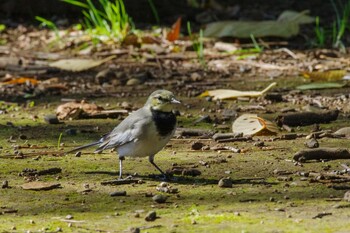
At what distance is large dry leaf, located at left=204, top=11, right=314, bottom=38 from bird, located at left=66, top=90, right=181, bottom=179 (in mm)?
4469

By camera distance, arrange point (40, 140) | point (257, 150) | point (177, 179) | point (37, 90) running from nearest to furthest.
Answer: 1. point (177, 179)
2. point (257, 150)
3. point (40, 140)
4. point (37, 90)

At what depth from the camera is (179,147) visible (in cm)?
600

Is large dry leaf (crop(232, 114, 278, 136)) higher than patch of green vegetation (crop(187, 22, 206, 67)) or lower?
higher

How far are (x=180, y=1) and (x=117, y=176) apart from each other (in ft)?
20.0

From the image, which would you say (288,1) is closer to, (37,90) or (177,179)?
(37,90)

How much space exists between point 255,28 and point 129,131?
476cm

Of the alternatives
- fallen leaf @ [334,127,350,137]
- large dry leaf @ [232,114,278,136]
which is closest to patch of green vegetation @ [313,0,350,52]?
large dry leaf @ [232,114,278,136]

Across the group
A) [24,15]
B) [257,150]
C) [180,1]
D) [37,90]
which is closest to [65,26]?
[24,15]

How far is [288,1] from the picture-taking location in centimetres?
1134

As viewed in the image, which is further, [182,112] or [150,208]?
[182,112]

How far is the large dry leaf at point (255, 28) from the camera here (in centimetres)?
965

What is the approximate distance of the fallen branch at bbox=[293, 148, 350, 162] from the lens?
5.28 metres

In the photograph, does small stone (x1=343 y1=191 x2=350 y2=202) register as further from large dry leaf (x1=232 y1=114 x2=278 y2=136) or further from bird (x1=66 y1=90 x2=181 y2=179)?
large dry leaf (x1=232 y1=114 x2=278 y2=136)

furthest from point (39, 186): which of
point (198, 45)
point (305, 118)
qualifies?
point (198, 45)
